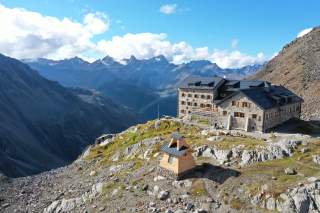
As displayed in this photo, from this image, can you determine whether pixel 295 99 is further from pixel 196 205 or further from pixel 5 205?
pixel 5 205

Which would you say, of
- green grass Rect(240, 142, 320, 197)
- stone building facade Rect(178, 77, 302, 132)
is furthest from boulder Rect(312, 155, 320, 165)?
stone building facade Rect(178, 77, 302, 132)

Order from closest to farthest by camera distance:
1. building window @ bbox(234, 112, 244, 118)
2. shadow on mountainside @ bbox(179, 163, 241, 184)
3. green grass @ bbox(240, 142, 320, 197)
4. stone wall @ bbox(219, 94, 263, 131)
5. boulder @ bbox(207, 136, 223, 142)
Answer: green grass @ bbox(240, 142, 320, 197) → shadow on mountainside @ bbox(179, 163, 241, 184) → boulder @ bbox(207, 136, 223, 142) → stone wall @ bbox(219, 94, 263, 131) → building window @ bbox(234, 112, 244, 118)

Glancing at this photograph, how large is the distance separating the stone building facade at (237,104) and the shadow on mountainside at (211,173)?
870 inches

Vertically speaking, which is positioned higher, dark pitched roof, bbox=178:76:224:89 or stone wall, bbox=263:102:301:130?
dark pitched roof, bbox=178:76:224:89

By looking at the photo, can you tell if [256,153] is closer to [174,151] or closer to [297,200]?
[297,200]

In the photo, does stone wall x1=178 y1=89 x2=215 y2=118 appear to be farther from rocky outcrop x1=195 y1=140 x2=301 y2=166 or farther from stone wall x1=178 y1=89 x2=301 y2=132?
rocky outcrop x1=195 y1=140 x2=301 y2=166

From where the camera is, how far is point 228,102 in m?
92.6

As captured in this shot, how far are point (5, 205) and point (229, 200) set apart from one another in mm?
56345

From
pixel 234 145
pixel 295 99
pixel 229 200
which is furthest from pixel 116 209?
pixel 295 99

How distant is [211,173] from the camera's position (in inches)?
2699

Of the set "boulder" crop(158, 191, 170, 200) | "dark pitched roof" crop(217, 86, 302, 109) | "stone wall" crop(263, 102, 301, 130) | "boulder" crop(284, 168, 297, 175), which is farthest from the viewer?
"dark pitched roof" crop(217, 86, 302, 109)

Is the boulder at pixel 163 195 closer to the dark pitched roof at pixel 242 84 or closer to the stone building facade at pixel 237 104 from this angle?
the stone building facade at pixel 237 104

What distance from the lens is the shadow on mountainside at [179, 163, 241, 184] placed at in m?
66.1

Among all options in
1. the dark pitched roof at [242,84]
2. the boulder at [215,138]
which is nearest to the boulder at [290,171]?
the boulder at [215,138]
